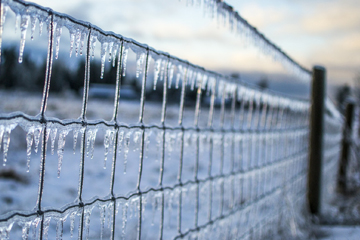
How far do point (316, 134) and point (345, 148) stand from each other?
8.94 ft

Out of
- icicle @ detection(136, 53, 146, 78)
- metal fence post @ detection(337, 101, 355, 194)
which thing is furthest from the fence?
metal fence post @ detection(337, 101, 355, 194)

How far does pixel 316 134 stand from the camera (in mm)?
3686

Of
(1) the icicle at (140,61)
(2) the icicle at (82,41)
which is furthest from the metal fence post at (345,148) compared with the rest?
(2) the icicle at (82,41)

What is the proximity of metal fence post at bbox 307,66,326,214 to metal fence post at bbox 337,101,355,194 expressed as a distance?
222 centimetres

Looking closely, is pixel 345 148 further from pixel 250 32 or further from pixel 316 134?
pixel 250 32

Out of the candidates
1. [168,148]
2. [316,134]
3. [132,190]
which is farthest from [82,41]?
[316,134]

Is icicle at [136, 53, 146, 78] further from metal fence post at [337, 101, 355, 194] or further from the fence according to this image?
metal fence post at [337, 101, 355, 194]

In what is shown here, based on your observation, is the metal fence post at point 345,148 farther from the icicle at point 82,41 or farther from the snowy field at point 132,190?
the icicle at point 82,41

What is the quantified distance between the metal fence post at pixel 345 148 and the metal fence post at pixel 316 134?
2.22 m

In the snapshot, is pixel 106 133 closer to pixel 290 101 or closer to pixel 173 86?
pixel 173 86

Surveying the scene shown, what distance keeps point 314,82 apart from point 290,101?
709 millimetres

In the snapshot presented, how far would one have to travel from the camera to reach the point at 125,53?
1245 millimetres

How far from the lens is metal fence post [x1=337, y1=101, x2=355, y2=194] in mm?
5750

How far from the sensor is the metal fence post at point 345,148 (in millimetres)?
5750
